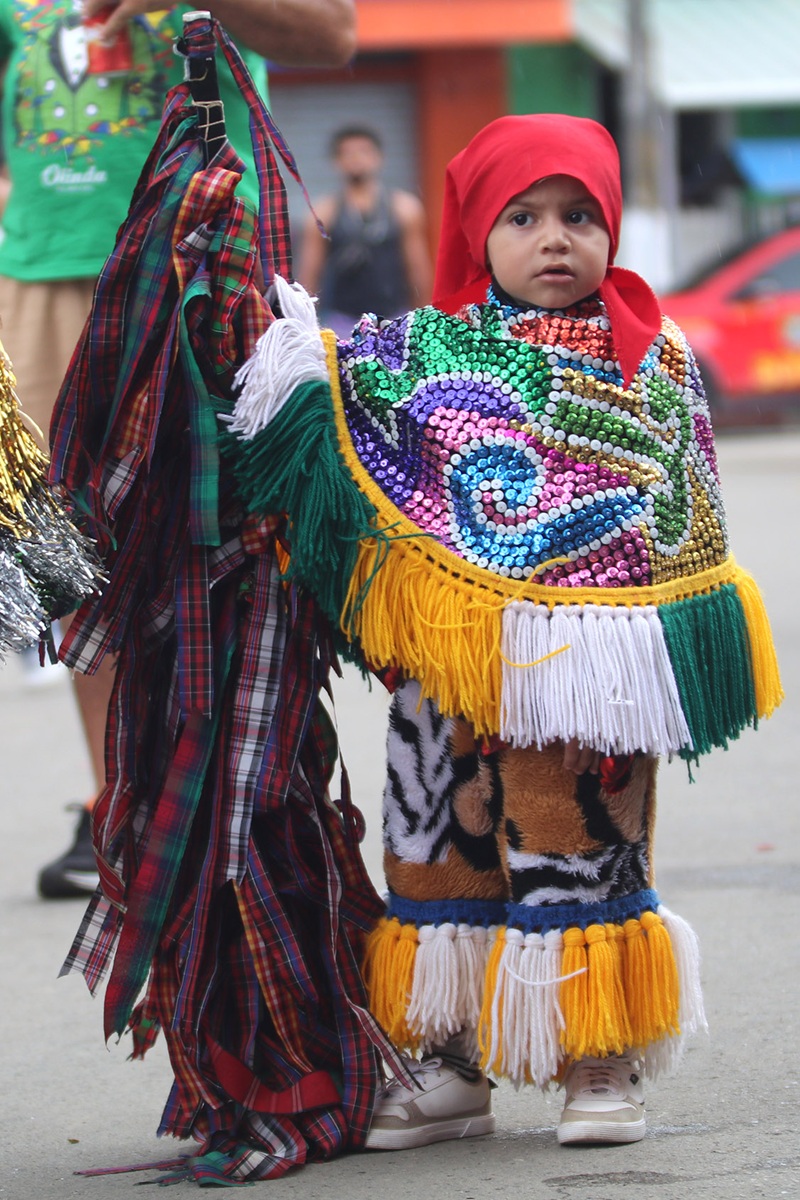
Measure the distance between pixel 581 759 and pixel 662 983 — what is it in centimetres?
32

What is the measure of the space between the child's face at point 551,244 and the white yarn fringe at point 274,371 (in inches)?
11.5

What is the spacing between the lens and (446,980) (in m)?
2.52

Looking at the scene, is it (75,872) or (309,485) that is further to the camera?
(75,872)

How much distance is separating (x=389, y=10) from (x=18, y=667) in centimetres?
1211

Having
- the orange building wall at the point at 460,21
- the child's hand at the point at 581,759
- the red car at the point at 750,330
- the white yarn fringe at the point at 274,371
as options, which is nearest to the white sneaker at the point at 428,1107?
the child's hand at the point at 581,759

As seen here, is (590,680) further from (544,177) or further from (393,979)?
(544,177)

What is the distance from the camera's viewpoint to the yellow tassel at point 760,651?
8.48 ft

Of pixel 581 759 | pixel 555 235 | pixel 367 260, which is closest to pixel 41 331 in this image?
pixel 555 235

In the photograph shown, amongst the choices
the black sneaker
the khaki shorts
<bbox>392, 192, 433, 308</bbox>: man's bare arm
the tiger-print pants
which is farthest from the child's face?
<bbox>392, 192, 433, 308</bbox>: man's bare arm

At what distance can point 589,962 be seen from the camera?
96.5 inches

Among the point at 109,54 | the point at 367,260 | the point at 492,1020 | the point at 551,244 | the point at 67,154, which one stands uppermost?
the point at 367,260

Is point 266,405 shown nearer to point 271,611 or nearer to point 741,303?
point 271,611

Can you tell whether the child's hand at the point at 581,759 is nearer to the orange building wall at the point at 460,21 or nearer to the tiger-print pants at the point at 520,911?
the tiger-print pants at the point at 520,911

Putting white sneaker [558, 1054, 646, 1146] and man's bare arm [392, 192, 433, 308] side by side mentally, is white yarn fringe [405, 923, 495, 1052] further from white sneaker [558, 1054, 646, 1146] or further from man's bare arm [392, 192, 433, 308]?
man's bare arm [392, 192, 433, 308]
